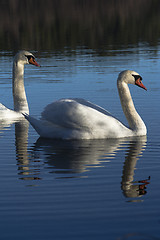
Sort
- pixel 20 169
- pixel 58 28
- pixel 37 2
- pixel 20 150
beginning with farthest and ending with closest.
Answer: pixel 37 2 → pixel 58 28 → pixel 20 150 → pixel 20 169

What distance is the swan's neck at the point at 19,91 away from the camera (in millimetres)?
17312

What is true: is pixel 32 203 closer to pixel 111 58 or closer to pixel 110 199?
pixel 110 199

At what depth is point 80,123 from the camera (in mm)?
12352

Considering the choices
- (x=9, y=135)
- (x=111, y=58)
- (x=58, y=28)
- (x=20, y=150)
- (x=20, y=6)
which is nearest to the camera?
(x=20, y=150)

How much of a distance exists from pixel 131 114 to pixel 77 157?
8.18 ft

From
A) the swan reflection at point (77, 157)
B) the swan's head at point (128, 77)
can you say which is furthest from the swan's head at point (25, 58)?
the swan's head at point (128, 77)

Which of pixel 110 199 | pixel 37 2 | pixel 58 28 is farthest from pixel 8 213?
pixel 37 2

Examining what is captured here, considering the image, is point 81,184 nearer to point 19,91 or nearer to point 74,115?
point 74,115

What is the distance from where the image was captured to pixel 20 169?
1044 cm

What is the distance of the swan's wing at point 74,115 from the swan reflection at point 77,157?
1.36 ft

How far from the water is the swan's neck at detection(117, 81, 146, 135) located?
330 millimetres

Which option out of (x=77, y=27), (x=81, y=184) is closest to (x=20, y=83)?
(x=81, y=184)

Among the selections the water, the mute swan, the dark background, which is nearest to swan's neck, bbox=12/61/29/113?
the mute swan

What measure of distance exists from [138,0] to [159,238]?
3673 inches
